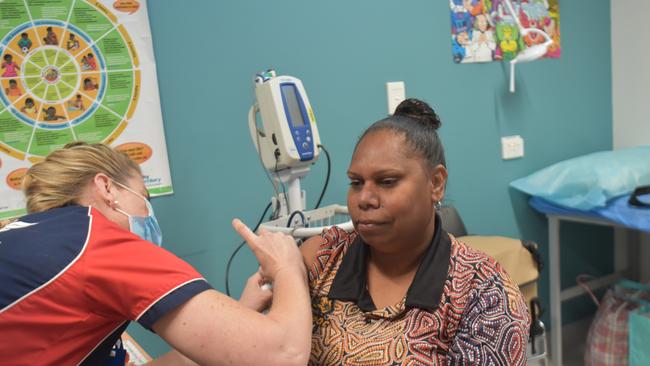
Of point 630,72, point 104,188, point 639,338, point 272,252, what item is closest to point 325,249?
point 272,252

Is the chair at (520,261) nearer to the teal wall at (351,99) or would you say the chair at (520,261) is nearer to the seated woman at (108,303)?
the teal wall at (351,99)

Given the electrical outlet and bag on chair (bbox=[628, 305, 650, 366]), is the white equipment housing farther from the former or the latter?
bag on chair (bbox=[628, 305, 650, 366])

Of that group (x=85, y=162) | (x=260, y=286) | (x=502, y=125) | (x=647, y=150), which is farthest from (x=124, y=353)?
(x=647, y=150)

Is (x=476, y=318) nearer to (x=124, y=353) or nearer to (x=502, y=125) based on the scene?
(x=124, y=353)

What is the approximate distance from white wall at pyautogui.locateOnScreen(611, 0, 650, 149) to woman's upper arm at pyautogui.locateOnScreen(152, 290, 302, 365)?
9.42ft

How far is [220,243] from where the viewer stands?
1950 mm

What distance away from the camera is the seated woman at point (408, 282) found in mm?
975

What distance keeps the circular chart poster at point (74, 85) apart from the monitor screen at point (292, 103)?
555 millimetres

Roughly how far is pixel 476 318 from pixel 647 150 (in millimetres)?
2177

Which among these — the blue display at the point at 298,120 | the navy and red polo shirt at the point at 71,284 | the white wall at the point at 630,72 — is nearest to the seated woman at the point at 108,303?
the navy and red polo shirt at the point at 71,284

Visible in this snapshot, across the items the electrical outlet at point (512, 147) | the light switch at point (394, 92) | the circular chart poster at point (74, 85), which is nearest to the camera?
the circular chart poster at point (74, 85)

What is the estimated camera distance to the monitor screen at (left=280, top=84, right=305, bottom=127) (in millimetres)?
1507

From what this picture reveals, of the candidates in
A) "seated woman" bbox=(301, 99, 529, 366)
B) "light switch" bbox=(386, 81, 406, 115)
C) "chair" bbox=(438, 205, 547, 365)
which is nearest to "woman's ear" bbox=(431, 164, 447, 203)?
"seated woman" bbox=(301, 99, 529, 366)

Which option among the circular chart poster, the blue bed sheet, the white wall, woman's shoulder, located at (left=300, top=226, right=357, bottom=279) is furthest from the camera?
the white wall
